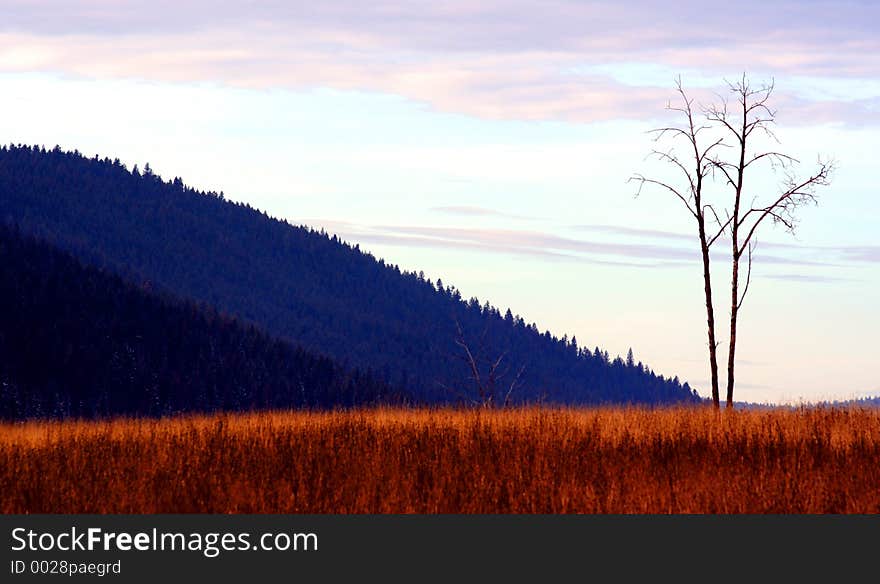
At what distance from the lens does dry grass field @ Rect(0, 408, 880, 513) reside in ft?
34.6

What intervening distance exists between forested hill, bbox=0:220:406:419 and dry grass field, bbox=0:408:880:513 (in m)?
92.3

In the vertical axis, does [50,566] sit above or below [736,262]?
below

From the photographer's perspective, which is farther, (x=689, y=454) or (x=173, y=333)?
(x=173, y=333)

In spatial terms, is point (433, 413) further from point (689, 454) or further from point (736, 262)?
point (736, 262)

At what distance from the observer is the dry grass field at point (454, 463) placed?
10531 millimetres

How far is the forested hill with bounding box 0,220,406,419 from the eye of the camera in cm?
11125

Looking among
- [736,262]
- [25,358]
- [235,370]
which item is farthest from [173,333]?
[736,262]

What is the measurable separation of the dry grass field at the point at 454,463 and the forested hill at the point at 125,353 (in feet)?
303

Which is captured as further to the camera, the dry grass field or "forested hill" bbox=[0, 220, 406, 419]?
"forested hill" bbox=[0, 220, 406, 419]

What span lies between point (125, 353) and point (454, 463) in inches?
4345

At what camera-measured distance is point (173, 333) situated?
4973 inches

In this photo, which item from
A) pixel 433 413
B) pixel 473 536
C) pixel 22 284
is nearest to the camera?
pixel 473 536

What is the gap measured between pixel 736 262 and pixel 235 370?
10708cm

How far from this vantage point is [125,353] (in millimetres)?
118250
